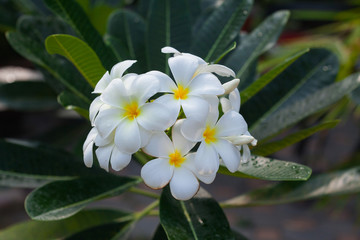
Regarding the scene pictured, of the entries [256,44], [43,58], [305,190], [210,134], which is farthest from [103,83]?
[305,190]

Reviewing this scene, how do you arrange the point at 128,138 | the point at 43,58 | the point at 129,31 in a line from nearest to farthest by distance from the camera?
the point at 128,138 < the point at 43,58 < the point at 129,31

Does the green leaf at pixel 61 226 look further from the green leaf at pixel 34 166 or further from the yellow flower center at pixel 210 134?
the yellow flower center at pixel 210 134

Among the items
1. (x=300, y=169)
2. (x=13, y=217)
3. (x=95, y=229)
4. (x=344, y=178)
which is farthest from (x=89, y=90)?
(x=13, y=217)

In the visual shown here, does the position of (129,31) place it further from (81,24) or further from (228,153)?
(228,153)

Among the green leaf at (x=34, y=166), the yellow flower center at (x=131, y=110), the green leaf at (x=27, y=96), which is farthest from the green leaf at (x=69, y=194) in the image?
the green leaf at (x=27, y=96)

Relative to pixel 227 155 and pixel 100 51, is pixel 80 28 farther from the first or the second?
pixel 227 155
